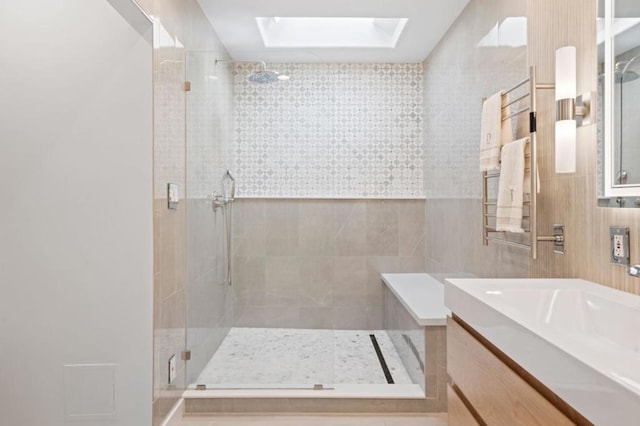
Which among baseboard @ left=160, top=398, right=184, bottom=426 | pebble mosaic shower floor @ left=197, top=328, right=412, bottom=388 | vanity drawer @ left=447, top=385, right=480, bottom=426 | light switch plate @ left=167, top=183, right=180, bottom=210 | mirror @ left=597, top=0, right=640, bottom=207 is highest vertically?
mirror @ left=597, top=0, right=640, bottom=207

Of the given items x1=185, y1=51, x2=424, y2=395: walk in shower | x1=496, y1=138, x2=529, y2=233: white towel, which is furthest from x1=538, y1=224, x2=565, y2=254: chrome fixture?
x1=185, y1=51, x2=424, y2=395: walk in shower

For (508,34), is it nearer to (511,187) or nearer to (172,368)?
(511,187)

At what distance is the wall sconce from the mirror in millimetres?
98

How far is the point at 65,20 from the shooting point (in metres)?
2.10

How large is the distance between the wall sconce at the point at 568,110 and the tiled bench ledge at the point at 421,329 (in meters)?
1.20

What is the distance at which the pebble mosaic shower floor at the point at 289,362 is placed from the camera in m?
2.62

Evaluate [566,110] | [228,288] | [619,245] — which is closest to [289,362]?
[228,288]

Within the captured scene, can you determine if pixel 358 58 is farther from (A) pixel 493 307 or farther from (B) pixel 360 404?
(A) pixel 493 307

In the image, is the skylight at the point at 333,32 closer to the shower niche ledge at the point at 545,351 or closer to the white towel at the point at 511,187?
the white towel at the point at 511,187

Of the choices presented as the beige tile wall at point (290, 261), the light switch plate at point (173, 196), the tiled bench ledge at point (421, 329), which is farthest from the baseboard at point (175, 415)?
the tiled bench ledge at point (421, 329)

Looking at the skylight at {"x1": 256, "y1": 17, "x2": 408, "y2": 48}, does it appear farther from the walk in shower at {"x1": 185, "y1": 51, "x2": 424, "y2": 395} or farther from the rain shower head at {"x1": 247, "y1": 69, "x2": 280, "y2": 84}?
the rain shower head at {"x1": 247, "y1": 69, "x2": 280, "y2": 84}

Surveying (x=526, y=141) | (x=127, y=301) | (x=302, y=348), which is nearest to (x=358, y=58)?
(x=526, y=141)

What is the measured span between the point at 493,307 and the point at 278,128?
198cm

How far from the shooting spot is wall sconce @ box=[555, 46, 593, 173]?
164 centimetres
